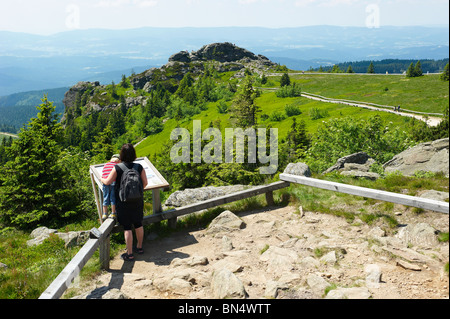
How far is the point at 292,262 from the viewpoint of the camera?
688cm

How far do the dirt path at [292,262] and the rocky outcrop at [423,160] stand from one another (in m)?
5.36

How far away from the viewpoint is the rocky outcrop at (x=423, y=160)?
12.3 m

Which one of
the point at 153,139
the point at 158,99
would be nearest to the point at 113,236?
the point at 153,139

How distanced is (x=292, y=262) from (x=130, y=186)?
3.92 meters

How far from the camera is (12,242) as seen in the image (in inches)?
554

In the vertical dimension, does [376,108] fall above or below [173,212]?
above

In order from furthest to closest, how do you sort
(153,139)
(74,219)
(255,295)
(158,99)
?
(158,99)
(153,139)
(74,219)
(255,295)

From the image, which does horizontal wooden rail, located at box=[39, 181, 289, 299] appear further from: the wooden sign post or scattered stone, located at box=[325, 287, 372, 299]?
scattered stone, located at box=[325, 287, 372, 299]

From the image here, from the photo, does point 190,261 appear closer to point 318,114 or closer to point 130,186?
point 130,186

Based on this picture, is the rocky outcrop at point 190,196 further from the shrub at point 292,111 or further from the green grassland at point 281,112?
the shrub at point 292,111

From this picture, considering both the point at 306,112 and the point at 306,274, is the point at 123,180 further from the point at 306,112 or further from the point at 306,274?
the point at 306,112

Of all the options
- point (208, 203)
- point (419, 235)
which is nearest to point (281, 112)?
point (208, 203)

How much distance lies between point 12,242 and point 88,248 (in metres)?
9.68

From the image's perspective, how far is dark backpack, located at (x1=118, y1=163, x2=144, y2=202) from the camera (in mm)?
7618
